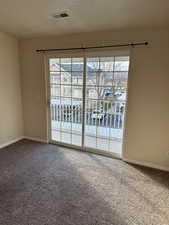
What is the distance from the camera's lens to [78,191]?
211 centimetres

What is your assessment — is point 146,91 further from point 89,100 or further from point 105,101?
point 89,100

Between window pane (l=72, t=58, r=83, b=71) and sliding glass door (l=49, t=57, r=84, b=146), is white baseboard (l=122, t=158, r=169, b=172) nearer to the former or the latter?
sliding glass door (l=49, t=57, r=84, b=146)

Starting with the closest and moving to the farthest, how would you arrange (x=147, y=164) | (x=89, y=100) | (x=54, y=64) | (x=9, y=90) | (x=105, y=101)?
(x=147, y=164) < (x=105, y=101) < (x=89, y=100) < (x=54, y=64) < (x=9, y=90)

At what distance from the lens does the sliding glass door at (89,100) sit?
9.39 feet

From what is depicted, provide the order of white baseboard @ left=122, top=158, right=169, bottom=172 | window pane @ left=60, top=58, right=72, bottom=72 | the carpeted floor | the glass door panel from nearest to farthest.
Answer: the carpeted floor → white baseboard @ left=122, top=158, right=169, bottom=172 → the glass door panel → window pane @ left=60, top=58, right=72, bottom=72

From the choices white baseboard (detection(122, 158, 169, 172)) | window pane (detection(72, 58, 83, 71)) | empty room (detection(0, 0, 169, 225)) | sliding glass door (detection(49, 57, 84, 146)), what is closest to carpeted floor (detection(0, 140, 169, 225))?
empty room (detection(0, 0, 169, 225))

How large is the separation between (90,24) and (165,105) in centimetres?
179

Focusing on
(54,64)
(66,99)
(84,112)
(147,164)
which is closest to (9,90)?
(54,64)

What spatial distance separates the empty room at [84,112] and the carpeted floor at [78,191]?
13 mm

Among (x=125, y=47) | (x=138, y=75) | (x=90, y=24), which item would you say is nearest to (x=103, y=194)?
(x=138, y=75)

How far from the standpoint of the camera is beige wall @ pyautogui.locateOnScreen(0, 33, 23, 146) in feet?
10.5

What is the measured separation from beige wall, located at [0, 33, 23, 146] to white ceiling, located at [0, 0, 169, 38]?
20.8 inches

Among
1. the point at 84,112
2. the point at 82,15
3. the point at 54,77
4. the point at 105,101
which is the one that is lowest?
the point at 84,112

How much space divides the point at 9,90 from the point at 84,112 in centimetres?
174
